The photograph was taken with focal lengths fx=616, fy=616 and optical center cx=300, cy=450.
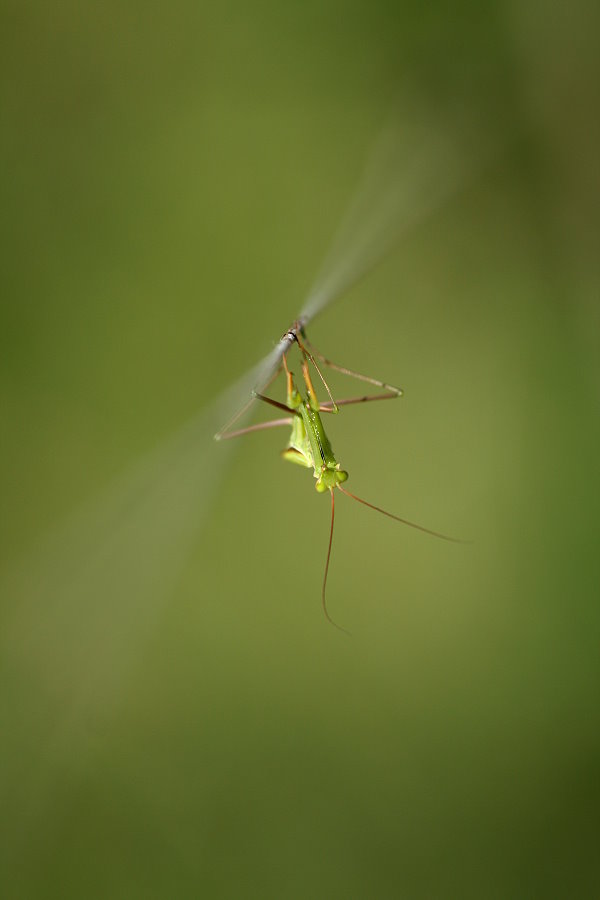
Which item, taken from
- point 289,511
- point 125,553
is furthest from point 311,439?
point 125,553

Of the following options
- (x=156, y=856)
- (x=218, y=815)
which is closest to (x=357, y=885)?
(x=218, y=815)

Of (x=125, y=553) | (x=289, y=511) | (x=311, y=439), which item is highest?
(x=311, y=439)

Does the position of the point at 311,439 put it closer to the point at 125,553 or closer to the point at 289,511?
the point at 289,511

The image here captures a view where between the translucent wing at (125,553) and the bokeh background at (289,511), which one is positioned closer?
the translucent wing at (125,553)

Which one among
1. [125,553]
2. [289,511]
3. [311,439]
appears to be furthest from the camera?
[289,511]

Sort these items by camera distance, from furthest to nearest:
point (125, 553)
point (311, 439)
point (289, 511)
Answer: point (289, 511) → point (125, 553) → point (311, 439)

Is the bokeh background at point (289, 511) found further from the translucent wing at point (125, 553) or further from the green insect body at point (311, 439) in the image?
the green insect body at point (311, 439)

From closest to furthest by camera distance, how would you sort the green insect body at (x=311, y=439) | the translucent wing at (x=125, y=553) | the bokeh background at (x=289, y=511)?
the green insect body at (x=311, y=439) < the translucent wing at (x=125, y=553) < the bokeh background at (x=289, y=511)

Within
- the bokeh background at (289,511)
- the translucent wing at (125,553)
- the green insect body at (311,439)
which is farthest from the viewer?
the bokeh background at (289,511)

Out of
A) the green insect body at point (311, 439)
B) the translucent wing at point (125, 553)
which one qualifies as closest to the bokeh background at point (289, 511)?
the translucent wing at point (125, 553)

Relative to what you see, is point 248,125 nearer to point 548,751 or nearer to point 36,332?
point 36,332
